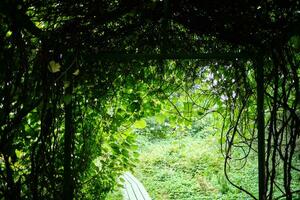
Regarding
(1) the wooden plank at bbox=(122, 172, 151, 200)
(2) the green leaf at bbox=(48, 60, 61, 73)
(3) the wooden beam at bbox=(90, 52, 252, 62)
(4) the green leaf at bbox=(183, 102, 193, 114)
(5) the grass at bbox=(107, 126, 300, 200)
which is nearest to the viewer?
(2) the green leaf at bbox=(48, 60, 61, 73)

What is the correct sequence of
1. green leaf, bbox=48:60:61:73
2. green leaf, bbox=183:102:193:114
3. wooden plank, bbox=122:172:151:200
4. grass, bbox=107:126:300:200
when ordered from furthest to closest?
1. grass, bbox=107:126:300:200
2. wooden plank, bbox=122:172:151:200
3. green leaf, bbox=183:102:193:114
4. green leaf, bbox=48:60:61:73

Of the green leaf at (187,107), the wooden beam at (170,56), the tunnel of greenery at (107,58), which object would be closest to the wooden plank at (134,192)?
the green leaf at (187,107)

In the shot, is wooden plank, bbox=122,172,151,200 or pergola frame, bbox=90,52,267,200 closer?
pergola frame, bbox=90,52,267,200

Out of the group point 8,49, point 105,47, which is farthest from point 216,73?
point 8,49

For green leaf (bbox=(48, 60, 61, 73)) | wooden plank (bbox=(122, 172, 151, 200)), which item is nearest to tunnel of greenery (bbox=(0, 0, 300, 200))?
green leaf (bbox=(48, 60, 61, 73))

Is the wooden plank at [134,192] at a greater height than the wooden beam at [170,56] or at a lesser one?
lesser

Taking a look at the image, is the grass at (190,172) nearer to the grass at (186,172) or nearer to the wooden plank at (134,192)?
the grass at (186,172)

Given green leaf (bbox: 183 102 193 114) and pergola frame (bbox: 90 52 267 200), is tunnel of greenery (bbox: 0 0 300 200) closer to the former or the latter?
pergola frame (bbox: 90 52 267 200)

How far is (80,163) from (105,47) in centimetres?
87

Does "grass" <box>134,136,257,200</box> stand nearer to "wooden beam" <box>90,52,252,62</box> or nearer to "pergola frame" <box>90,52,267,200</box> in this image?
"pergola frame" <box>90,52,267,200</box>

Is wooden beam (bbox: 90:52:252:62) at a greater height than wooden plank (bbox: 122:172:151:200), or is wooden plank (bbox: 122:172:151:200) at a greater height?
wooden beam (bbox: 90:52:252:62)

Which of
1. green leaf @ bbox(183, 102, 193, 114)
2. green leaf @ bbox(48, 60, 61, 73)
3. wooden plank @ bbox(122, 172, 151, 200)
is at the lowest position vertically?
wooden plank @ bbox(122, 172, 151, 200)

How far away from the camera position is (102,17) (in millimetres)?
1688

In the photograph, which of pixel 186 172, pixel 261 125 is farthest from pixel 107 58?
pixel 186 172
